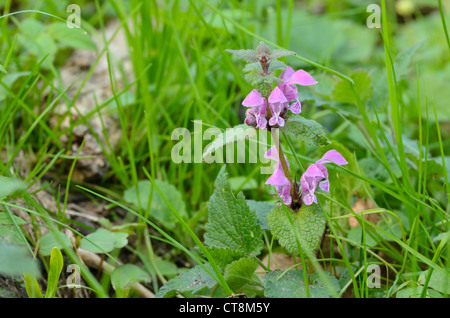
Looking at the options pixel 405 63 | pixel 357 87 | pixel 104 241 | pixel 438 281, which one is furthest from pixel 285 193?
pixel 405 63

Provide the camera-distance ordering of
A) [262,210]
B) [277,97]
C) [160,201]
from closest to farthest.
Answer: [277,97] → [262,210] → [160,201]

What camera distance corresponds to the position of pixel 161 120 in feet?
5.26

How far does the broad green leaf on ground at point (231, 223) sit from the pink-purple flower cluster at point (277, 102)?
0.16 m

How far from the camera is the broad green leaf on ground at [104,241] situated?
1.07 m

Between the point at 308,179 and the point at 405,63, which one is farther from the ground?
the point at 405,63

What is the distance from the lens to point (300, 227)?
34.4 inches

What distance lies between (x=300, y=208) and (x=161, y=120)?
83cm

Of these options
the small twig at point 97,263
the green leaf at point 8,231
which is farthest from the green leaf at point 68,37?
the green leaf at point 8,231

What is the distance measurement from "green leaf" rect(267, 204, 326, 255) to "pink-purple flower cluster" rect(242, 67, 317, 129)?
18 cm

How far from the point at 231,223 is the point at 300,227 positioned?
0.16 metres

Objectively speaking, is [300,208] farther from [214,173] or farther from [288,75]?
[214,173]

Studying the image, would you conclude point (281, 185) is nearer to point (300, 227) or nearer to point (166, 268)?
point (300, 227)

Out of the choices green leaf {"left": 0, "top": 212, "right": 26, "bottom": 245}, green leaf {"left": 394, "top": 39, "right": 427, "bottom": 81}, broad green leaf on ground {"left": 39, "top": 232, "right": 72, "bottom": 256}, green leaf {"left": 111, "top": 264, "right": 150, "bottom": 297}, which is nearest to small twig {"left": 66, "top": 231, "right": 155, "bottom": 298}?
green leaf {"left": 111, "top": 264, "right": 150, "bottom": 297}

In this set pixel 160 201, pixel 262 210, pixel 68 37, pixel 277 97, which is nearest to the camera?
pixel 277 97
